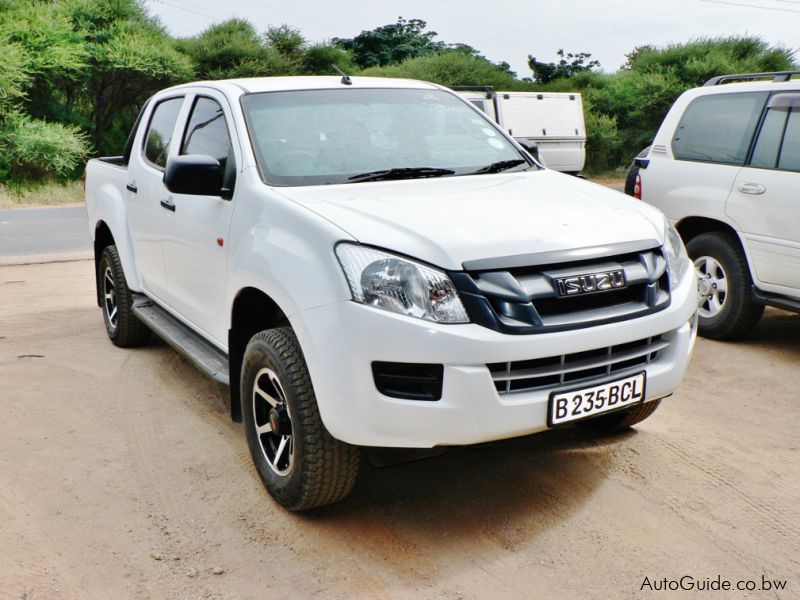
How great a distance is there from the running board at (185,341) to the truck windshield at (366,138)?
99 centimetres

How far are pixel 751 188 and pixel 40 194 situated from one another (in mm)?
19174

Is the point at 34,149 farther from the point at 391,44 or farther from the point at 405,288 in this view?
the point at 391,44

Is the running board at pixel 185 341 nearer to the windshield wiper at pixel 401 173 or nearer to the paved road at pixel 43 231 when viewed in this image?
the windshield wiper at pixel 401 173

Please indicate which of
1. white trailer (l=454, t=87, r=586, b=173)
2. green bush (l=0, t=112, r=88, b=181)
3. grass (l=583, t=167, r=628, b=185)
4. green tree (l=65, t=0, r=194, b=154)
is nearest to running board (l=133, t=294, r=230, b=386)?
white trailer (l=454, t=87, r=586, b=173)

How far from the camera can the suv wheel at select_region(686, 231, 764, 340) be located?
592 cm

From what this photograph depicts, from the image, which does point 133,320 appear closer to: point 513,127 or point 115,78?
point 513,127

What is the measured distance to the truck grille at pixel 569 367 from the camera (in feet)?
9.93

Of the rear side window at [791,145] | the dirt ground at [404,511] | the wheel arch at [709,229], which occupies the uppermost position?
the rear side window at [791,145]

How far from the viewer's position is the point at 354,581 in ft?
10.0

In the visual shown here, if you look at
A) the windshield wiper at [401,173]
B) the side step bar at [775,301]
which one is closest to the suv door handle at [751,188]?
the side step bar at [775,301]

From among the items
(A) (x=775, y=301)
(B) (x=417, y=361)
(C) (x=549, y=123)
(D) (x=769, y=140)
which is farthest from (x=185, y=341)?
(C) (x=549, y=123)

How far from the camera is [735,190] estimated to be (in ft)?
19.2

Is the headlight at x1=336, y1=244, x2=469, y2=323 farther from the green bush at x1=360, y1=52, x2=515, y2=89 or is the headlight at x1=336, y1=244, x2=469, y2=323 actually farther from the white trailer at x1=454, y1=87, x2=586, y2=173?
the green bush at x1=360, y1=52, x2=515, y2=89

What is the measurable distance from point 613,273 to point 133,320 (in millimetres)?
3854
